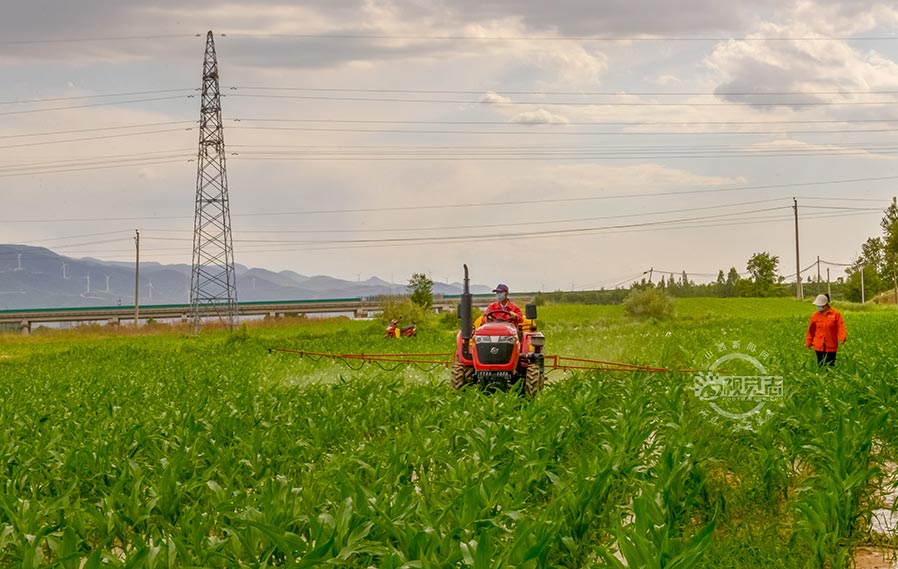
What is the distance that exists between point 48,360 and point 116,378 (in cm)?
1477

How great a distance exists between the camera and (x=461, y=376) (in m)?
17.6

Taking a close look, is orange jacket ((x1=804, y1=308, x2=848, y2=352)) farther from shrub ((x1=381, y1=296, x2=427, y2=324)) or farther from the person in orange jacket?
shrub ((x1=381, y1=296, x2=427, y2=324))

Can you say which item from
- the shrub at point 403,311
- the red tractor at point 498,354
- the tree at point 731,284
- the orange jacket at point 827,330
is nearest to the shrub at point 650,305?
the shrub at point 403,311

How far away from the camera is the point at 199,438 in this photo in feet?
38.1

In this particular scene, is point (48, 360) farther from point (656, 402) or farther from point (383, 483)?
point (383, 483)

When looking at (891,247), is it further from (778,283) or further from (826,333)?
(826,333)

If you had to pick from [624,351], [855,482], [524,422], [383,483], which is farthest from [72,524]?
[624,351]

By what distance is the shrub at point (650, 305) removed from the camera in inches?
2200

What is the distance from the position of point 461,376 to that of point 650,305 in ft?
131

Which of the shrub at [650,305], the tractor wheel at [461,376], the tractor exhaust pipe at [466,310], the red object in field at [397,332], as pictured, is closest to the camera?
the tractor exhaust pipe at [466,310]

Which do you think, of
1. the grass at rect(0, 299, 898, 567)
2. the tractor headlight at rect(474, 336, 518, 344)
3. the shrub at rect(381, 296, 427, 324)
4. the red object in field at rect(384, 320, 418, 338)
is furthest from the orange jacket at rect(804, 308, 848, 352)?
the shrub at rect(381, 296, 427, 324)

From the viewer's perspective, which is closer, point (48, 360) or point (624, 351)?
point (624, 351)

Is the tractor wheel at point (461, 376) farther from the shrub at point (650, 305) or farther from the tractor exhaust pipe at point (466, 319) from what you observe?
the shrub at point (650, 305)

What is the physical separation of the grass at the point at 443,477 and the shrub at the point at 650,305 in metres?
37.0
